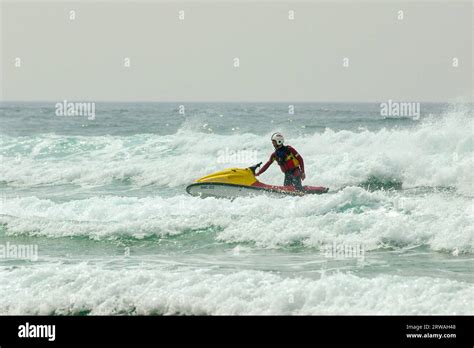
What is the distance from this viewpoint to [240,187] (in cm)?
1469

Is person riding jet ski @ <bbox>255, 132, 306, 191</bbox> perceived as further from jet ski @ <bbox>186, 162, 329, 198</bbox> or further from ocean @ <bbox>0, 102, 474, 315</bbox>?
ocean @ <bbox>0, 102, 474, 315</bbox>

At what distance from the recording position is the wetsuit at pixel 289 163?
1427 centimetres

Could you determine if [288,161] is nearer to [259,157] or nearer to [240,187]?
[240,187]

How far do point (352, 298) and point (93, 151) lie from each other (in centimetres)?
1982

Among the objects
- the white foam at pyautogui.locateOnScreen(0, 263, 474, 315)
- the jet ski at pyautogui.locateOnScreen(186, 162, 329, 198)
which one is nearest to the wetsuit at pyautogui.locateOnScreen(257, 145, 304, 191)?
the jet ski at pyautogui.locateOnScreen(186, 162, 329, 198)

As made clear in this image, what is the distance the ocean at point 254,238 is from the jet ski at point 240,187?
256 millimetres

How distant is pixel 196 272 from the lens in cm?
983

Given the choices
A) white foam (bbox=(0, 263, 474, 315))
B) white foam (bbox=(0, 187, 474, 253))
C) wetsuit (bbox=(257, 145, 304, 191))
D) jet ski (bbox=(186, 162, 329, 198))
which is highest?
wetsuit (bbox=(257, 145, 304, 191))

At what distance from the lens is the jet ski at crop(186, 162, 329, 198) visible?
1445 cm

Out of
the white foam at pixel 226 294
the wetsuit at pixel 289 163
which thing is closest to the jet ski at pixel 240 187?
the wetsuit at pixel 289 163

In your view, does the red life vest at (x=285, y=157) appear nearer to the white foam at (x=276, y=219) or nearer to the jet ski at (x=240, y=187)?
the jet ski at (x=240, y=187)

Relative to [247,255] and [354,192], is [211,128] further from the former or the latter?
[247,255]

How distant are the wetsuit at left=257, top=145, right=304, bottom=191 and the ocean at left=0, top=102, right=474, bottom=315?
0.58 m
